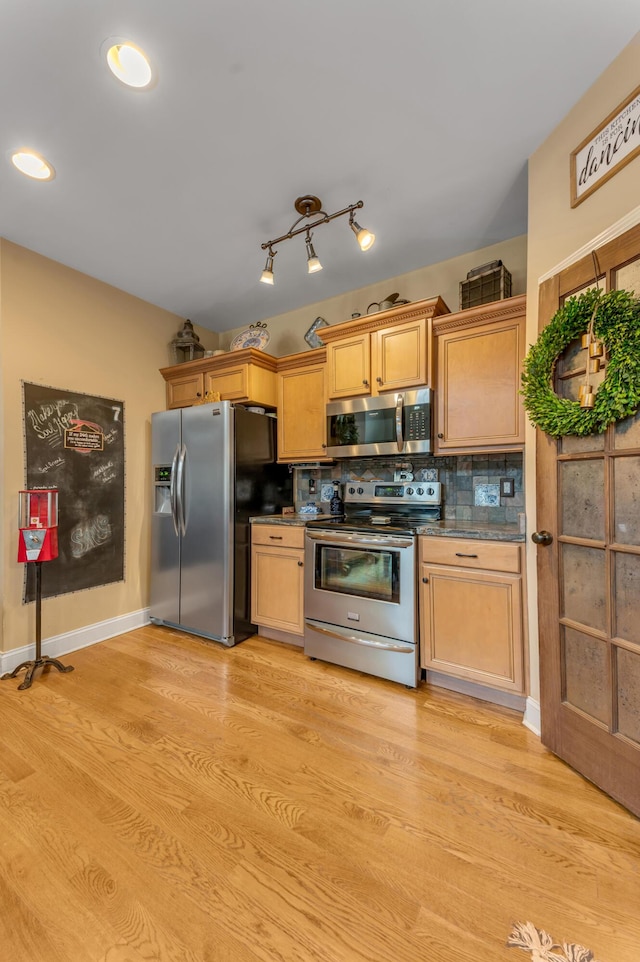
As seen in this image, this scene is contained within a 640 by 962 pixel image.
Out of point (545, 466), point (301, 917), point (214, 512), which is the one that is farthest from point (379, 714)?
point (214, 512)

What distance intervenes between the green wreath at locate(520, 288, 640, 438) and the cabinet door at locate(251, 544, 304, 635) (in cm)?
176

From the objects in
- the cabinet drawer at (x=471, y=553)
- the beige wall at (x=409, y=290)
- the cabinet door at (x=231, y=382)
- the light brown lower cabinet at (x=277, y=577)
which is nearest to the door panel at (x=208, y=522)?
the light brown lower cabinet at (x=277, y=577)

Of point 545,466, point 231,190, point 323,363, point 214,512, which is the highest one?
point 231,190

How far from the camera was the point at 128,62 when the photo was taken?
1.46 meters

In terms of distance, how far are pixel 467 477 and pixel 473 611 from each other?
949mm

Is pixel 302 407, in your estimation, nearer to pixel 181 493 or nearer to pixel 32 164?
pixel 181 493

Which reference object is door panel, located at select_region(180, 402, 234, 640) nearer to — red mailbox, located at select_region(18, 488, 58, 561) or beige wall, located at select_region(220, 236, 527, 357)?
red mailbox, located at select_region(18, 488, 58, 561)

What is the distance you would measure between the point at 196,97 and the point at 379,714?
298 cm

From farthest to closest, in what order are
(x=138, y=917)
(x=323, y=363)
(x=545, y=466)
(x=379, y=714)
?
1. (x=323, y=363)
2. (x=379, y=714)
3. (x=545, y=466)
4. (x=138, y=917)

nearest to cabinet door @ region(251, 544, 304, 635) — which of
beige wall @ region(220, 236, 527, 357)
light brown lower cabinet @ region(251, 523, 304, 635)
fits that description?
light brown lower cabinet @ region(251, 523, 304, 635)

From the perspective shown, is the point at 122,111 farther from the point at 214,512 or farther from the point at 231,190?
the point at 214,512

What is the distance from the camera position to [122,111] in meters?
1.64

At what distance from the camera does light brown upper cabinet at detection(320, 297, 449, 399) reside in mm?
2498

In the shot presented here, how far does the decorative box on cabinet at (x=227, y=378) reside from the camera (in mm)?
3119
